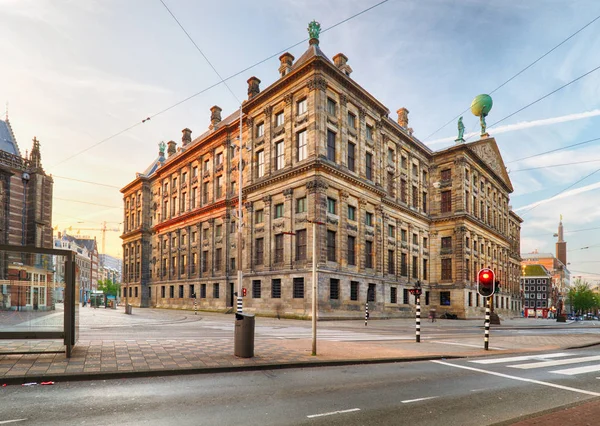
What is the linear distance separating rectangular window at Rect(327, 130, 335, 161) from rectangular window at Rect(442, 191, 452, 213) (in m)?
24.7

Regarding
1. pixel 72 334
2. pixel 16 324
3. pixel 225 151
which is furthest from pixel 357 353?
pixel 225 151

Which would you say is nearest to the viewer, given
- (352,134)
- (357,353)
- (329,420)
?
(329,420)

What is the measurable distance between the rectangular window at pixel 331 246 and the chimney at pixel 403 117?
27153 millimetres

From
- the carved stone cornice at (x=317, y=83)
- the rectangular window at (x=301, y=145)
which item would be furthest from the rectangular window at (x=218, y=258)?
the carved stone cornice at (x=317, y=83)

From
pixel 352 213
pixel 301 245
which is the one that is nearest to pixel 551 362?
pixel 301 245

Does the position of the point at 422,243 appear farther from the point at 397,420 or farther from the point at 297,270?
the point at 397,420

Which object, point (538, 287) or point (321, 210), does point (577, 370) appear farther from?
point (538, 287)

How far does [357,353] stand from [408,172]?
139 ft

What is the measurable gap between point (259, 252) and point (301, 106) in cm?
1501

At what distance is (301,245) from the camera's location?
3653 centimetres

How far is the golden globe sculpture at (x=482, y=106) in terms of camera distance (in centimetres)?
6159

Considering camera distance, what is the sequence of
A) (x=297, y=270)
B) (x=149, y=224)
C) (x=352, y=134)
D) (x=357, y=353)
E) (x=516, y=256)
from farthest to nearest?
(x=516, y=256), (x=149, y=224), (x=352, y=134), (x=297, y=270), (x=357, y=353)

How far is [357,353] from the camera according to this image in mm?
12188

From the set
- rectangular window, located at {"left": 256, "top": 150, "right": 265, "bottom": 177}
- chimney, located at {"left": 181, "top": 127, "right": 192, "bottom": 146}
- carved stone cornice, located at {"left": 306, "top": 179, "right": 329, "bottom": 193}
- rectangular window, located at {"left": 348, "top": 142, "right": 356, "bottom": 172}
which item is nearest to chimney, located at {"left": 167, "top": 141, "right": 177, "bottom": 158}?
chimney, located at {"left": 181, "top": 127, "right": 192, "bottom": 146}
